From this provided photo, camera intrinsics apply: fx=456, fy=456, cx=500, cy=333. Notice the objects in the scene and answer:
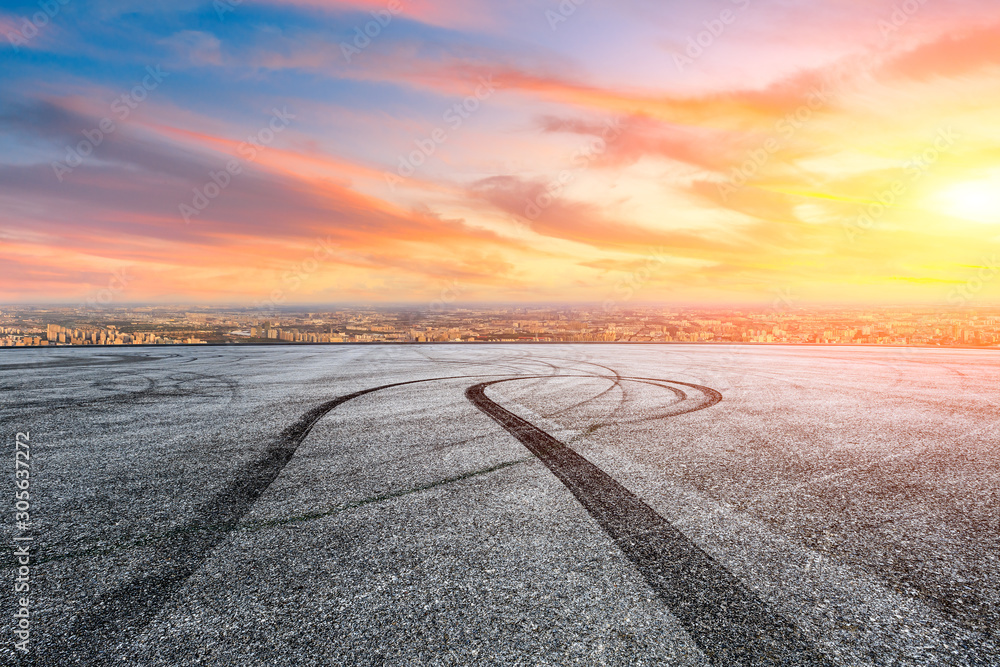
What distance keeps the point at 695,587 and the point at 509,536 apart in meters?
1.44

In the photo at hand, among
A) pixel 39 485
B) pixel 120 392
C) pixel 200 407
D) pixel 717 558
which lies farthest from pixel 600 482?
pixel 120 392

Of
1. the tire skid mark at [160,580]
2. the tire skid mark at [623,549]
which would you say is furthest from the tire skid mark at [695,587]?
the tire skid mark at [160,580]

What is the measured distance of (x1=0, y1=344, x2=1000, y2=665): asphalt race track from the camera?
2607 millimetres

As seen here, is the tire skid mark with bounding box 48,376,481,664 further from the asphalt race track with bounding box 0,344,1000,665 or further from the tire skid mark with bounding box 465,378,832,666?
the tire skid mark with bounding box 465,378,832,666

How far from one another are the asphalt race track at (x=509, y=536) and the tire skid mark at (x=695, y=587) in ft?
0.06

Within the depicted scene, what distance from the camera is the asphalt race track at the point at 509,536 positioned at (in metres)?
2.61

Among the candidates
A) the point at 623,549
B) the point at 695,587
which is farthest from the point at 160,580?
the point at 695,587

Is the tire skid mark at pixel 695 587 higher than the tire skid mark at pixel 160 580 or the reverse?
higher

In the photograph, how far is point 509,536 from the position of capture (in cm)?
382

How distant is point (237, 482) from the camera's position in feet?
16.7

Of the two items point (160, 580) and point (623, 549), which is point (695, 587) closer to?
point (623, 549)

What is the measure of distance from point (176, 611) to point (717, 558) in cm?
372

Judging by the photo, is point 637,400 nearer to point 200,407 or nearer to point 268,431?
point 268,431

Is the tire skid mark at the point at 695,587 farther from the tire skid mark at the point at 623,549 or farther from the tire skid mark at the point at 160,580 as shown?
the tire skid mark at the point at 160,580
